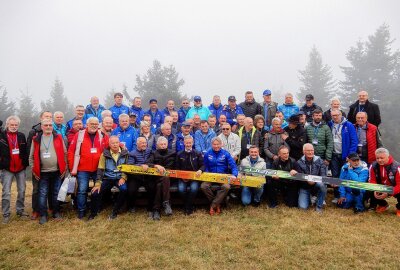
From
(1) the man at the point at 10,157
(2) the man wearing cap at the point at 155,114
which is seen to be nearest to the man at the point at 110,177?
(1) the man at the point at 10,157

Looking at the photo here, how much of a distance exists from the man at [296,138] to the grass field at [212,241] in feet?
5.71

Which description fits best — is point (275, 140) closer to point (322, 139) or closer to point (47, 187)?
point (322, 139)

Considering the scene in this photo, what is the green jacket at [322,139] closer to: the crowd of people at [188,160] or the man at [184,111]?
the crowd of people at [188,160]

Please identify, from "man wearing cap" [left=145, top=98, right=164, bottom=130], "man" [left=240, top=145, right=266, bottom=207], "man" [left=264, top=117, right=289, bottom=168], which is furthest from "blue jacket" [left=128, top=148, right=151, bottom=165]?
"man" [left=264, top=117, right=289, bottom=168]

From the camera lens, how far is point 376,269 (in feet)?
14.1

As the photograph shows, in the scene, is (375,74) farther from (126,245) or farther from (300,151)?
(126,245)

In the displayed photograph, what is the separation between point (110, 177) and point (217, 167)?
2.62m

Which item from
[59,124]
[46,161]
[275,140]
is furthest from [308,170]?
[59,124]

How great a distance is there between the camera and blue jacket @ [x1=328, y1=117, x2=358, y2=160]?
7664mm

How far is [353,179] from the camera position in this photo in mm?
7137

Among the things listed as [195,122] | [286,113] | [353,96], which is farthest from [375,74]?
[195,122]

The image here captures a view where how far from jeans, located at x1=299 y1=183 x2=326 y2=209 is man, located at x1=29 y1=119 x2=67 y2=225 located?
19.1 ft

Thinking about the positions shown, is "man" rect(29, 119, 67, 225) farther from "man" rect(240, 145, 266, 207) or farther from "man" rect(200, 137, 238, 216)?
"man" rect(240, 145, 266, 207)

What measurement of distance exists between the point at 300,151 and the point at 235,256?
4.20 metres
